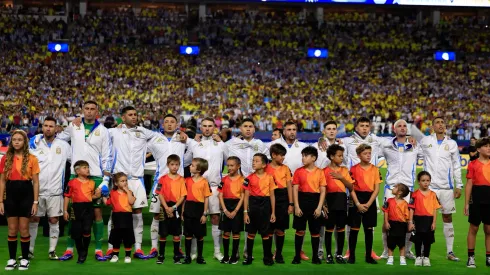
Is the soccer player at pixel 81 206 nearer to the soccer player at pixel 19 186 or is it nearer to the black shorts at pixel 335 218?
the soccer player at pixel 19 186

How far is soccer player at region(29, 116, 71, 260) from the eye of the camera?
1102cm

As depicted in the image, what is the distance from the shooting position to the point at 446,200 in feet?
38.2

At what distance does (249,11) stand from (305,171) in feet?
123

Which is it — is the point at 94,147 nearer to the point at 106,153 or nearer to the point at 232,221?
the point at 106,153

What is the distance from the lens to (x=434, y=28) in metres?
46.4

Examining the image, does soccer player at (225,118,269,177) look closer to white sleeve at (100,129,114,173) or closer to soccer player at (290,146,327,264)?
soccer player at (290,146,327,264)

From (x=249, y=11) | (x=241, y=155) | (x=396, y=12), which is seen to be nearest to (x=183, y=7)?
(x=249, y=11)

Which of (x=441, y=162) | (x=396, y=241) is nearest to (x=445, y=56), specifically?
(x=441, y=162)

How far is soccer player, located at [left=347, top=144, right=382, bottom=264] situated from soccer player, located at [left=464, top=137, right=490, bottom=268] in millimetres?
1306

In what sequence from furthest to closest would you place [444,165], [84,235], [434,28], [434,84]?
1. [434,28]
2. [434,84]
3. [444,165]
4. [84,235]

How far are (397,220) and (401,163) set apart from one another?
101cm

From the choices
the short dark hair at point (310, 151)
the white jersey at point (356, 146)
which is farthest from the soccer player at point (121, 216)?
the white jersey at point (356, 146)

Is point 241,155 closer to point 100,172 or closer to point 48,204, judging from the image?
point 100,172

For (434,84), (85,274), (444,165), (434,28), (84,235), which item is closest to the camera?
(85,274)
